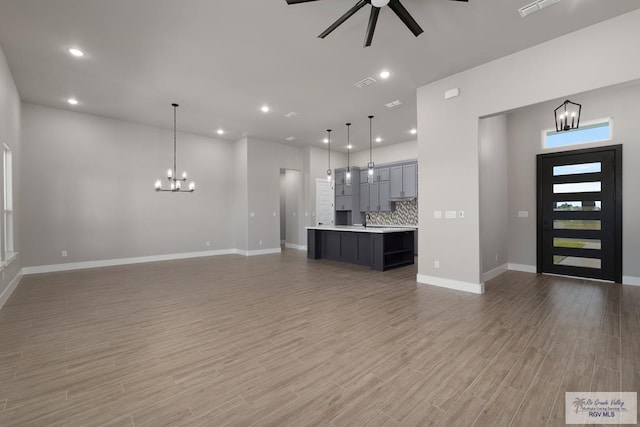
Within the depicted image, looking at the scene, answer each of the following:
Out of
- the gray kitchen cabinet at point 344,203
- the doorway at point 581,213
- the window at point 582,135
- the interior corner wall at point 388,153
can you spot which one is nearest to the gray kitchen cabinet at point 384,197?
the interior corner wall at point 388,153

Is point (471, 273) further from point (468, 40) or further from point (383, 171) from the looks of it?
point (383, 171)

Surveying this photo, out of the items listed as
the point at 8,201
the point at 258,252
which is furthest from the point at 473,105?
the point at 8,201

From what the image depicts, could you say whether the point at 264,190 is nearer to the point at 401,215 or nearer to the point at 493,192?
the point at 401,215

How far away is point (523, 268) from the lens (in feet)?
19.5

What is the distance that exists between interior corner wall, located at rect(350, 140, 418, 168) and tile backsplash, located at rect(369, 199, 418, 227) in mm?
1464

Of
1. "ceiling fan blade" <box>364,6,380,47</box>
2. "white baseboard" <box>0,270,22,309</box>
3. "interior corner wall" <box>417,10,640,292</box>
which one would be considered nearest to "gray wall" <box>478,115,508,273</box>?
"interior corner wall" <box>417,10,640,292</box>

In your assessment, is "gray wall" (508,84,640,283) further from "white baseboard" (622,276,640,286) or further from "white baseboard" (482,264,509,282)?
"white baseboard" (482,264,509,282)

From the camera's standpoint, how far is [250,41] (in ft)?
12.2

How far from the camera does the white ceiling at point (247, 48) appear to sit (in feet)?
10.3

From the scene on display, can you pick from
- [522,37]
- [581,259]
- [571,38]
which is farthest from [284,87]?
[581,259]

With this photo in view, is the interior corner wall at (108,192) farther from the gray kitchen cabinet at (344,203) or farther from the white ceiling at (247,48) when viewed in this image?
the gray kitchen cabinet at (344,203)

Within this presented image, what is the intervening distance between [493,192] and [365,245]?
9.08 ft

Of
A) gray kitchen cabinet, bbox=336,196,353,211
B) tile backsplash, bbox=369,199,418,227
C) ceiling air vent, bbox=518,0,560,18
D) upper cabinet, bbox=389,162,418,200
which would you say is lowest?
tile backsplash, bbox=369,199,418,227

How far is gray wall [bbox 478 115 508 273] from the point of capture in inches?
200
